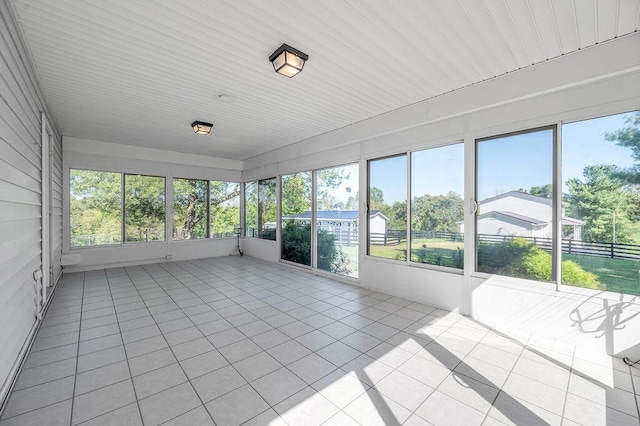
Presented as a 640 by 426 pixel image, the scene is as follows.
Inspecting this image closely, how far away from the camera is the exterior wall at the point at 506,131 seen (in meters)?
2.43

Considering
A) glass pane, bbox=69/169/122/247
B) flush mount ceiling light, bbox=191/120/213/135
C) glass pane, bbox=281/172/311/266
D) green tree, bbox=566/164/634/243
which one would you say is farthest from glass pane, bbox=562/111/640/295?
glass pane, bbox=69/169/122/247

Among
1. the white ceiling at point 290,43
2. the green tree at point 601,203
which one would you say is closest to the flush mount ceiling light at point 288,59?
the white ceiling at point 290,43

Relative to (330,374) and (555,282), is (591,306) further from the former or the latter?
(330,374)

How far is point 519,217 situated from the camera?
10.2 feet

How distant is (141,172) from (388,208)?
233 inches

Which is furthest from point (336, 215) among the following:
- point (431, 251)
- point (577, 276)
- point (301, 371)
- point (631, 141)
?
point (631, 141)

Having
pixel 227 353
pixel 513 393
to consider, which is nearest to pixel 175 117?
pixel 227 353

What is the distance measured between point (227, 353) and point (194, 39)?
2879 mm

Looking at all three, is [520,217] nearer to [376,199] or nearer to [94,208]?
[376,199]

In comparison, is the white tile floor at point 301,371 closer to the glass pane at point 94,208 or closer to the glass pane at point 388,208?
the glass pane at point 388,208

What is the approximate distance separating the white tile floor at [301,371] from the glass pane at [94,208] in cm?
268

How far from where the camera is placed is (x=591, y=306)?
8.48 ft

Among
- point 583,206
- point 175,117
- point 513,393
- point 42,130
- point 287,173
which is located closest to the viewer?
point 513,393

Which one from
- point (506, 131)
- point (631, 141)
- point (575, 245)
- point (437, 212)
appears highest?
point (506, 131)
